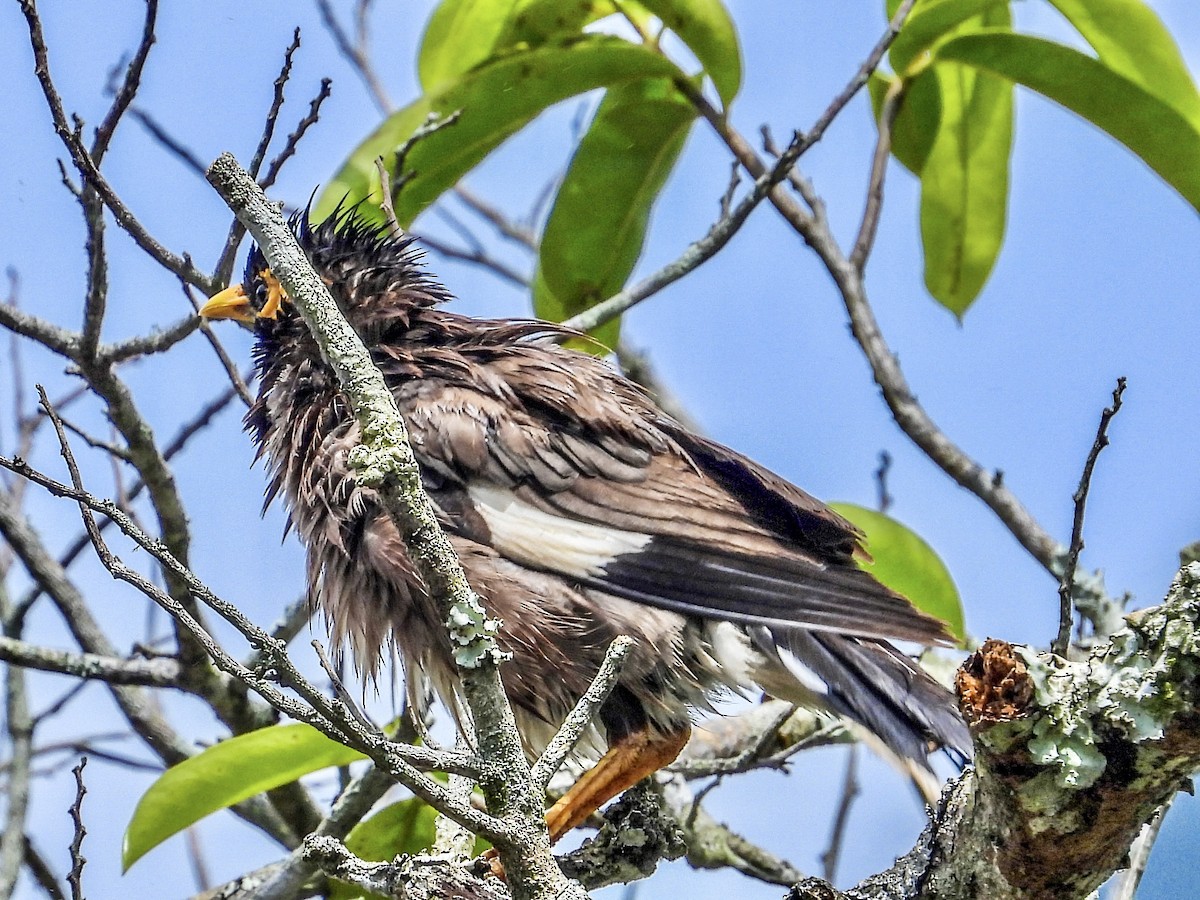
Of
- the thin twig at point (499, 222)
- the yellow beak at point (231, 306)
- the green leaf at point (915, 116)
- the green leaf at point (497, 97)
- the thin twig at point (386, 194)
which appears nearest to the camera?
the thin twig at point (386, 194)

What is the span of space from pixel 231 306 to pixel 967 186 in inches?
83.5

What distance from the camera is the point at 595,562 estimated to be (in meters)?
2.54

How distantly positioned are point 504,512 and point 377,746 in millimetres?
1090

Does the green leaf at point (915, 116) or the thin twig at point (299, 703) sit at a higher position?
the green leaf at point (915, 116)

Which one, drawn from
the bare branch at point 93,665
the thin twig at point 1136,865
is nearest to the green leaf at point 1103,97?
the thin twig at point 1136,865

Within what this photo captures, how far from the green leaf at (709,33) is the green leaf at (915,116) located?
56cm

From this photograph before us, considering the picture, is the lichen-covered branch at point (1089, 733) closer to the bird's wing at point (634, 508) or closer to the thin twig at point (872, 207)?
the bird's wing at point (634, 508)

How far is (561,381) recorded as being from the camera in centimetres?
279

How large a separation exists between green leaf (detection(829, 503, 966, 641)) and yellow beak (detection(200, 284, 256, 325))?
156 cm

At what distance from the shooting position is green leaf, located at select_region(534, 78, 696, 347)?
3.45 m

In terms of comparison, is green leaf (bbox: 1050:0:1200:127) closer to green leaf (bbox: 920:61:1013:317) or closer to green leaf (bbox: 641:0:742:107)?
green leaf (bbox: 920:61:1013:317)

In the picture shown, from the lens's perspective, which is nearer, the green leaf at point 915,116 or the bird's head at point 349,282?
the bird's head at point 349,282

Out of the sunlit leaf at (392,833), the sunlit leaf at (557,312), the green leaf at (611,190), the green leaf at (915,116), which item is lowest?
the sunlit leaf at (392,833)

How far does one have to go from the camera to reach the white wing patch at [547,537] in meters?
2.54
